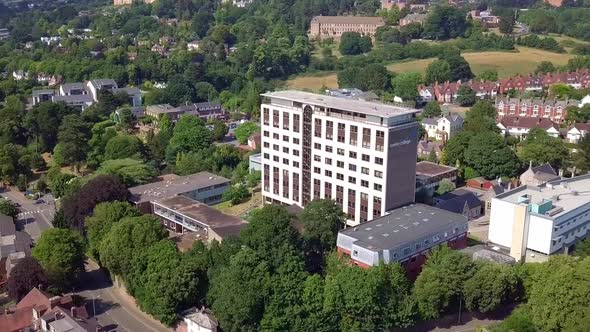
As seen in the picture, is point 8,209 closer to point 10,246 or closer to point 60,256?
point 10,246

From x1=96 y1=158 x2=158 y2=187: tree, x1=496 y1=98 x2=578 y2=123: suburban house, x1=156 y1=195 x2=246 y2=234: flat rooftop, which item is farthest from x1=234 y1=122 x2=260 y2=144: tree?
x1=496 y1=98 x2=578 y2=123: suburban house

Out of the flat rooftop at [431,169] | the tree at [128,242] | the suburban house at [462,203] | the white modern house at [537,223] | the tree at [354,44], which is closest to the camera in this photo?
the tree at [128,242]

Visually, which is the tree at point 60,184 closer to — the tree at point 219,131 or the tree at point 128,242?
the tree at point 128,242

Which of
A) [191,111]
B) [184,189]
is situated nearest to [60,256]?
[184,189]

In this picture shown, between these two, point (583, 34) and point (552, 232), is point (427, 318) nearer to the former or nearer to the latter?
point (552, 232)

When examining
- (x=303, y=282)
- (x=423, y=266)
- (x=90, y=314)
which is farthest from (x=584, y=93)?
(x=90, y=314)

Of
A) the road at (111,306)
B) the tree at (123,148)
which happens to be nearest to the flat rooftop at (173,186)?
the tree at (123,148)

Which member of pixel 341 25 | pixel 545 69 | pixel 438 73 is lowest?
pixel 438 73

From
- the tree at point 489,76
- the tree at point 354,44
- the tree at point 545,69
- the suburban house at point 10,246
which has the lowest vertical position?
the suburban house at point 10,246
